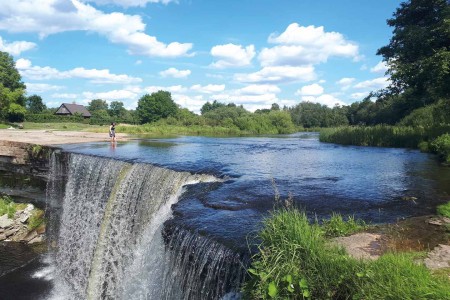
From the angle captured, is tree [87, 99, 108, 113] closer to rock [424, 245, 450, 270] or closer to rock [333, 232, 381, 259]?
rock [333, 232, 381, 259]

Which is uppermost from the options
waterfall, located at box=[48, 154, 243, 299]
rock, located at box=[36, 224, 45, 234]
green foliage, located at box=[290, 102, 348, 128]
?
green foliage, located at box=[290, 102, 348, 128]

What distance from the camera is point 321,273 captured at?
15.1 ft

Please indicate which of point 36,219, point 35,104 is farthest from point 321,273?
point 35,104

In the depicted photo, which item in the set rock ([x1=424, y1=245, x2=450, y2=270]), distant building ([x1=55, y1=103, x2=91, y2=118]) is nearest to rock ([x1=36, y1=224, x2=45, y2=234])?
rock ([x1=424, y1=245, x2=450, y2=270])

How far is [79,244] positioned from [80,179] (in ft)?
12.7

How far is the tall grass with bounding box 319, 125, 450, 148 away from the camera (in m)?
23.0

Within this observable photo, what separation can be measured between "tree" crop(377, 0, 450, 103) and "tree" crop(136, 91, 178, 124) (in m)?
74.5

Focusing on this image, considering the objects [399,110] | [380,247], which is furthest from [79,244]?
[399,110]

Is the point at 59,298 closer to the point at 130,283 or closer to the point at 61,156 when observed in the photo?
the point at 130,283

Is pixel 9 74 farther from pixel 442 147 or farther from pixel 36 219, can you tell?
pixel 442 147

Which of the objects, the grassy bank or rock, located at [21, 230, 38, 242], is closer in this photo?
the grassy bank

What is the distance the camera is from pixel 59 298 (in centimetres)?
1121

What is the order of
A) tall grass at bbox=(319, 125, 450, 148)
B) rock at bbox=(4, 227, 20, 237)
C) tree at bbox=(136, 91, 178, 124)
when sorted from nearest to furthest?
rock at bbox=(4, 227, 20, 237), tall grass at bbox=(319, 125, 450, 148), tree at bbox=(136, 91, 178, 124)

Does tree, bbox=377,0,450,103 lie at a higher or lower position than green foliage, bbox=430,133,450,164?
higher
